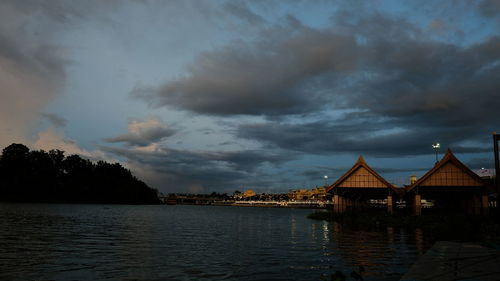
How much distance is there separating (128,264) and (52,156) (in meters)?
160

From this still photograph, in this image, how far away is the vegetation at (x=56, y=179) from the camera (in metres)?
143

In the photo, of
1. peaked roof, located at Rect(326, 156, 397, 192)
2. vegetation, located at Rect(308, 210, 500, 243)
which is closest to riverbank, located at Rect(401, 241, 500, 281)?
vegetation, located at Rect(308, 210, 500, 243)

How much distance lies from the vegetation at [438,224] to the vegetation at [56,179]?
122m

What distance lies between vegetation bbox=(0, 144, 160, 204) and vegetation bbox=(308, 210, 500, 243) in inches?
4800

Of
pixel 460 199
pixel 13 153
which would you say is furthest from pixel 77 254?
pixel 13 153

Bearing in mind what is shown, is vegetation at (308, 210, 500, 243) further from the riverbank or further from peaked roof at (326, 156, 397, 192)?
the riverbank

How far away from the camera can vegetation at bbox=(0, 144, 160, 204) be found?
143m

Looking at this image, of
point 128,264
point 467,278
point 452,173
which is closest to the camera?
point 467,278

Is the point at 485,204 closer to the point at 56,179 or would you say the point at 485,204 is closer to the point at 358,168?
the point at 358,168

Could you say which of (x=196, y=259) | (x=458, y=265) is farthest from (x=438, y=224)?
(x=458, y=265)

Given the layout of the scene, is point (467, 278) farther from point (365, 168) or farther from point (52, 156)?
point (52, 156)

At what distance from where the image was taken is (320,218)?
2486 inches

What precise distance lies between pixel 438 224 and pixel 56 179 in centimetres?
15421

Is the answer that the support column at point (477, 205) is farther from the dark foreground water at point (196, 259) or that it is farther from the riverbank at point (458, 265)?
the riverbank at point (458, 265)
